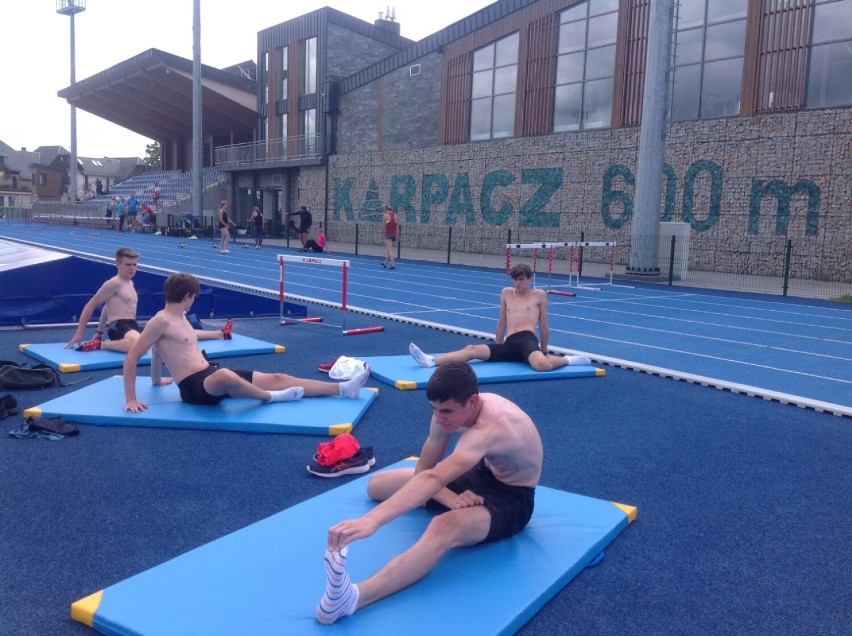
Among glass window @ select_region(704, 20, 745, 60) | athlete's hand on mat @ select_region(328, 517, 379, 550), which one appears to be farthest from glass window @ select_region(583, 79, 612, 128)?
athlete's hand on mat @ select_region(328, 517, 379, 550)

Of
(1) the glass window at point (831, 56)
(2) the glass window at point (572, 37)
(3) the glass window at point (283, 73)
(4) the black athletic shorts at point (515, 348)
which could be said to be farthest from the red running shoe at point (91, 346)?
(3) the glass window at point (283, 73)

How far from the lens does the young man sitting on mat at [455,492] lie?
10.5 ft

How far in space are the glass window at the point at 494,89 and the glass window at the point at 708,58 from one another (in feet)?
21.9

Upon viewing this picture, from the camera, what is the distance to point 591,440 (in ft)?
20.2

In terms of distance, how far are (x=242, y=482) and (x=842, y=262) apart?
744 inches

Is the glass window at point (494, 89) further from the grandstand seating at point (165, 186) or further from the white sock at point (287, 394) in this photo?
the white sock at point (287, 394)

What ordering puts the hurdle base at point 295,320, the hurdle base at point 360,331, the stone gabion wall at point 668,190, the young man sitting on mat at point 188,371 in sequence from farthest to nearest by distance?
1. the stone gabion wall at point 668,190
2. the hurdle base at point 295,320
3. the hurdle base at point 360,331
4. the young man sitting on mat at point 188,371

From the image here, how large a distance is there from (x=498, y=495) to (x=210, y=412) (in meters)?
3.13

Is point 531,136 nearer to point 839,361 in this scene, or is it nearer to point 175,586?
point 839,361

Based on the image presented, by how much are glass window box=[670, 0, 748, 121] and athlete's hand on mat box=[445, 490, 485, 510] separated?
2040 cm

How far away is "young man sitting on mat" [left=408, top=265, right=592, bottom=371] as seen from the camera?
27.2 feet

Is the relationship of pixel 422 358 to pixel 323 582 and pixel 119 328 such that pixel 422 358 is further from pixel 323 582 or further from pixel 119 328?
pixel 323 582

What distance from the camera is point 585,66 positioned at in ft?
83.0

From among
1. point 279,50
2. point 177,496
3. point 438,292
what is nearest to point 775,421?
point 177,496
